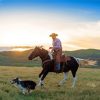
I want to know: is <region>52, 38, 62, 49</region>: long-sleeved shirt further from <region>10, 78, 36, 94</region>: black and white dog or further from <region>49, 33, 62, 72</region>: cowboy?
<region>10, 78, 36, 94</region>: black and white dog

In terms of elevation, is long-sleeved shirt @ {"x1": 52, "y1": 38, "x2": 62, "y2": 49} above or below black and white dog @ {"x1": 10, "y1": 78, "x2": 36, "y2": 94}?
above

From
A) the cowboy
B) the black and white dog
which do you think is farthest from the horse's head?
the black and white dog

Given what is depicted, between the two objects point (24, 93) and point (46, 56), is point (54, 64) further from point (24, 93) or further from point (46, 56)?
point (24, 93)

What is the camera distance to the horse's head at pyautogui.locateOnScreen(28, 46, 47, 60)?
22266 millimetres

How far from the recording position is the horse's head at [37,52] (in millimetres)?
22266

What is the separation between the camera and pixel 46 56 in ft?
74.1

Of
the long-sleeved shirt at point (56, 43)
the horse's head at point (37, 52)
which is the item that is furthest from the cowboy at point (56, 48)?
the horse's head at point (37, 52)

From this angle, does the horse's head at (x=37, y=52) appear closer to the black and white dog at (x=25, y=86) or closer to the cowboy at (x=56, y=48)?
the cowboy at (x=56, y=48)

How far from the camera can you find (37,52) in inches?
882

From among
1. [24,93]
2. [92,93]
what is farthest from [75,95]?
[24,93]

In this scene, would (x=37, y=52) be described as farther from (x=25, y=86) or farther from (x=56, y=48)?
(x=25, y=86)

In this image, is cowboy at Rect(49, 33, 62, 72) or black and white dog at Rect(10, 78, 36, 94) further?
cowboy at Rect(49, 33, 62, 72)

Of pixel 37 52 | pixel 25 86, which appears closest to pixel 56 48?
pixel 37 52

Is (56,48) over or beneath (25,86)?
over
